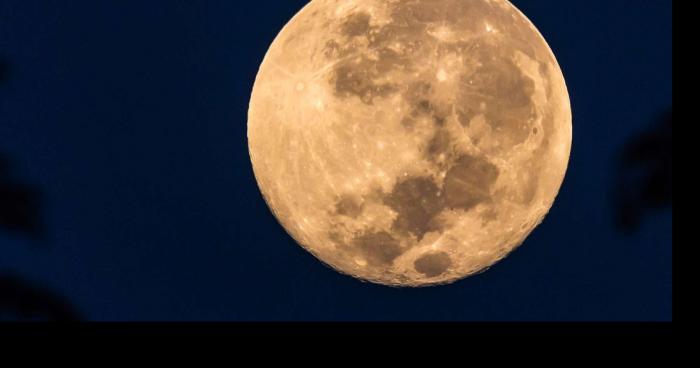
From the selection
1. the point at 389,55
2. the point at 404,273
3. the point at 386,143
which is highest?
the point at 389,55

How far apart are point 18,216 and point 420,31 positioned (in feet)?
10.3

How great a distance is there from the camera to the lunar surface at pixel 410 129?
2973 millimetres

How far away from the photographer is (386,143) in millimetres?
2973

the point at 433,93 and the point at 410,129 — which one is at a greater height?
the point at 433,93

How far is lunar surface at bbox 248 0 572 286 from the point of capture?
2973 millimetres

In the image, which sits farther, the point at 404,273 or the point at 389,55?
the point at 404,273

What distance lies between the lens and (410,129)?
2.95 meters

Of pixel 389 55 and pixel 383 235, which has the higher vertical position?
pixel 389 55

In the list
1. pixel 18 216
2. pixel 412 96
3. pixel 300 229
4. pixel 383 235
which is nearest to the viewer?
pixel 412 96

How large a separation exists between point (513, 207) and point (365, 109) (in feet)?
2.67

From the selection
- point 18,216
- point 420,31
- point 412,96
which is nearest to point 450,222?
point 412,96

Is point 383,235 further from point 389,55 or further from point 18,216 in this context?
point 18,216

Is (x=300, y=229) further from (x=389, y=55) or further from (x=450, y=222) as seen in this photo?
(x=389, y=55)

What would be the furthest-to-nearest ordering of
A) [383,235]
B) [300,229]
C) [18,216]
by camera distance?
[18,216], [300,229], [383,235]
